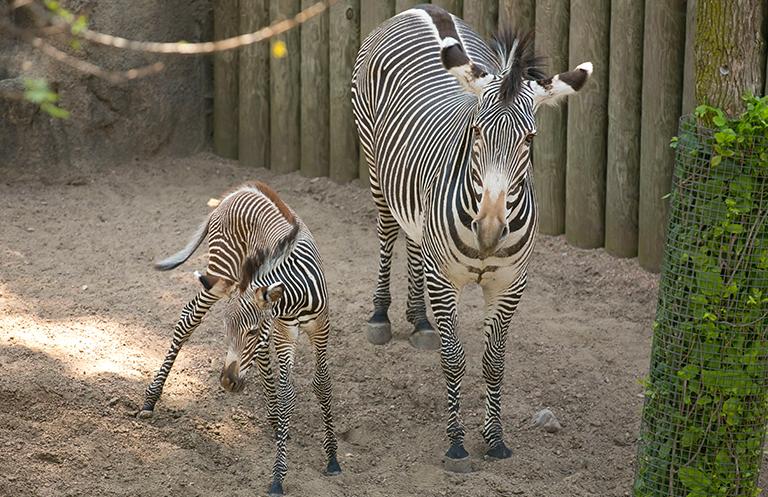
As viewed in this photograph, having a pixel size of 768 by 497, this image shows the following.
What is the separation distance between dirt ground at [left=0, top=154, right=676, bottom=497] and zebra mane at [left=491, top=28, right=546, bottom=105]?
6.51ft

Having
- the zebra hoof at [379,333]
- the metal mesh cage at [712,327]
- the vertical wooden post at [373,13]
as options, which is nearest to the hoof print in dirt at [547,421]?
the metal mesh cage at [712,327]

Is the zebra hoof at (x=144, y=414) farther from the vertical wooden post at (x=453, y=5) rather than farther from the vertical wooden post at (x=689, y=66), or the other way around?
the vertical wooden post at (x=453, y=5)

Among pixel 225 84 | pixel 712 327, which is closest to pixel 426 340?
pixel 712 327

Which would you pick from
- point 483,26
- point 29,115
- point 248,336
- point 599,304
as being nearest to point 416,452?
point 248,336

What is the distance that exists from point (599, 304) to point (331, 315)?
1.86 meters

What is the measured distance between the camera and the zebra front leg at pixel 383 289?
728 centimetres

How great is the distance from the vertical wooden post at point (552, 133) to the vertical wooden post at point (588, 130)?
10cm

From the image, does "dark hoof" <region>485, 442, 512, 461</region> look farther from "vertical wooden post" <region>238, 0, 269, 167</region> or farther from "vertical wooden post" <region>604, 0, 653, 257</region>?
"vertical wooden post" <region>238, 0, 269, 167</region>

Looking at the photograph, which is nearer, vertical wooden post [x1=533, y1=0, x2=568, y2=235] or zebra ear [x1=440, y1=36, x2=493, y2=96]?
zebra ear [x1=440, y1=36, x2=493, y2=96]

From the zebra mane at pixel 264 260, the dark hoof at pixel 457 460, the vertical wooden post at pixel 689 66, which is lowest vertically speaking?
the dark hoof at pixel 457 460

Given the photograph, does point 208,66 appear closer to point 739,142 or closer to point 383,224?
point 383,224

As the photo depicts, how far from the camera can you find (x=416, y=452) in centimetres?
605

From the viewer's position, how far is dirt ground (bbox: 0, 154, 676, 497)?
567 centimetres

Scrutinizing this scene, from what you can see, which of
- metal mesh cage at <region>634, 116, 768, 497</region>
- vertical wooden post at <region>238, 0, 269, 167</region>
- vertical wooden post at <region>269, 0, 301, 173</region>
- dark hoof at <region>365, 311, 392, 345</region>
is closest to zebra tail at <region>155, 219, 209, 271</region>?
dark hoof at <region>365, 311, 392, 345</region>
